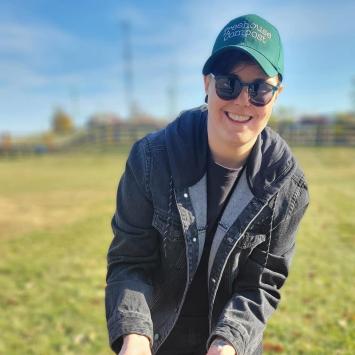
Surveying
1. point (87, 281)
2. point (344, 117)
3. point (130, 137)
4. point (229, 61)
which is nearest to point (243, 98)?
point (229, 61)

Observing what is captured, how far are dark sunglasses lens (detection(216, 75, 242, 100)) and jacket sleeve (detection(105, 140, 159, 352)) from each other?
40 centimetres

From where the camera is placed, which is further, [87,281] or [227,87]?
[87,281]

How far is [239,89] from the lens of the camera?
1509mm

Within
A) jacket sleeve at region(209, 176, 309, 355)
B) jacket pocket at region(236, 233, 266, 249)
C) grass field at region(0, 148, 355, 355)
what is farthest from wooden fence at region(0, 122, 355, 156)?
jacket pocket at region(236, 233, 266, 249)

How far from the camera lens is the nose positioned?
4.98 feet

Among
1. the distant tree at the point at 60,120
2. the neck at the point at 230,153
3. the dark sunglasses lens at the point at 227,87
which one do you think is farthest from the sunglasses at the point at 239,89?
the distant tree at the point at 60,120

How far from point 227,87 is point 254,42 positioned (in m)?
0.19

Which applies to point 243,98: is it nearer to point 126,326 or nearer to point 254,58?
point 254,58

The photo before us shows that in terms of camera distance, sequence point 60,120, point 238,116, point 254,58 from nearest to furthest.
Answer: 1. point 254,58
2. point 238,116
3. point 60,120

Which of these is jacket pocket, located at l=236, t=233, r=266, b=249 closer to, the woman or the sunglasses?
the woman

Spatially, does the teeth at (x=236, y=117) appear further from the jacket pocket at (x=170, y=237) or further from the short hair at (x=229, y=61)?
the jacket pocket at (x=170, y=237)

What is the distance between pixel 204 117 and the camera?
178 centimetres

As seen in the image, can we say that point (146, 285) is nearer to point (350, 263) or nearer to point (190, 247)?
point (190, 247)

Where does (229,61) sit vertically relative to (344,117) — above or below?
above
